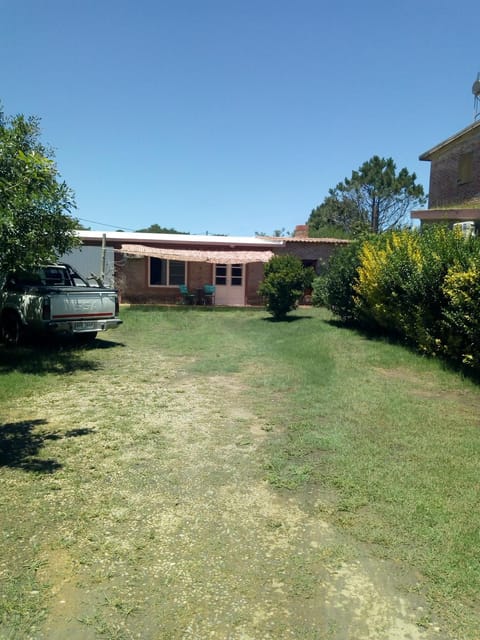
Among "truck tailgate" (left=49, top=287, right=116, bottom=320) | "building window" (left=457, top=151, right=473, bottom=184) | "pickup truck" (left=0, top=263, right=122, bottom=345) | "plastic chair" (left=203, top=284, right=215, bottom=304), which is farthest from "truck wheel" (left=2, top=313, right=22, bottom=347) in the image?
"building window" (left=457, top=151, right=473, bottom=184)

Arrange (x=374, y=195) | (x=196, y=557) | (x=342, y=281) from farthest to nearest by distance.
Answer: (x=374, y=195) → (x=342, y=281) → (x=196, y=557)

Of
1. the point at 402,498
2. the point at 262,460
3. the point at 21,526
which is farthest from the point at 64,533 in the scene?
the point at 402,498

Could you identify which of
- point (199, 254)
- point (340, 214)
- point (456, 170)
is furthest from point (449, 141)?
point (340, 214)

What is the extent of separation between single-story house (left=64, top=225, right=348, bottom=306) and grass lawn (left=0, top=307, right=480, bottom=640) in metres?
13.1

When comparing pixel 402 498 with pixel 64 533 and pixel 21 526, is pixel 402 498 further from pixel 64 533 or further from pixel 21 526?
pixel 21 526

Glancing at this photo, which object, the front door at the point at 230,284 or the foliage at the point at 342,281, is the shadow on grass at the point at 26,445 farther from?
the front door at the point at 230,284

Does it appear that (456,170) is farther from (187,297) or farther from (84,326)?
(84,326)

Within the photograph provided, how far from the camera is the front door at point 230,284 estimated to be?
72.9ft

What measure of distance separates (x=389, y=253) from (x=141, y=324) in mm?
7913

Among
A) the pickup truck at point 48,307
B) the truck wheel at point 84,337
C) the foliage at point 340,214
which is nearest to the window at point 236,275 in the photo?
the truck wheel at point 84,337

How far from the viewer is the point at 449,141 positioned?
2227 centimetres

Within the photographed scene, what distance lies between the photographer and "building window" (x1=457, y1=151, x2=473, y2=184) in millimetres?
20953

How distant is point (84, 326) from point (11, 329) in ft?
5.33

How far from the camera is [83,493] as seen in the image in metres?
3.83
